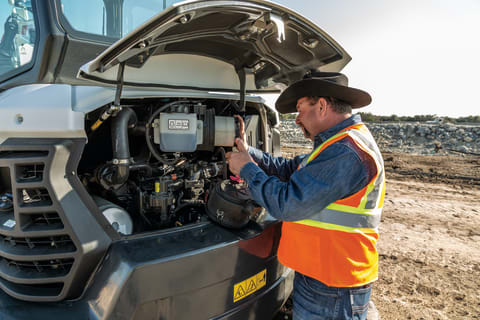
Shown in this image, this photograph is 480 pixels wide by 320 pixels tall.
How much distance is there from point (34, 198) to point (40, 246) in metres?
0.27

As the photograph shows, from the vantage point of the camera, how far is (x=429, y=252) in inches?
167

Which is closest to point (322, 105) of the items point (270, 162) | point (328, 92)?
point (328, 92)

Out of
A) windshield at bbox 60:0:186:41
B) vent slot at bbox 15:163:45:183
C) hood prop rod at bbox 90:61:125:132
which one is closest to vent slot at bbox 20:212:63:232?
vent slot at bbox 15:163:45:183

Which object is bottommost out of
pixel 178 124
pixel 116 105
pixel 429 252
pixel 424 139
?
pixel 429 252

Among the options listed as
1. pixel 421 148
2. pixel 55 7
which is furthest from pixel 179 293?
pixel 421 148

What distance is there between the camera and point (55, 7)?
82.0 inches

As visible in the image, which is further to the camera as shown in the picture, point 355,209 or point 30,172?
point 355,209

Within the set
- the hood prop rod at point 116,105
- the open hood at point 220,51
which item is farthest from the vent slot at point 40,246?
the open hood at point 220,51

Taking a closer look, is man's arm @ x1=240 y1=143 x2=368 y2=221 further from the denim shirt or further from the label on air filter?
the label on air filter

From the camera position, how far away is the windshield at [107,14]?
2.19 metres

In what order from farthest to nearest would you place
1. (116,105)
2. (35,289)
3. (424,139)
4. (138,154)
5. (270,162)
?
1. (424,139)
2. (270,162)
3. (138,154)
4. (116,105)
5. (35,289)

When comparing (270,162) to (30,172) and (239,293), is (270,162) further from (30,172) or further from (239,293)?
(30,172)

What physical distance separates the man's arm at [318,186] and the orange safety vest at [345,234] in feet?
0.31

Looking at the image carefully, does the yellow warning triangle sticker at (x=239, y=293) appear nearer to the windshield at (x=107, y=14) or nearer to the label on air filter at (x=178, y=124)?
the label on air filter at (x=178, y=124)
